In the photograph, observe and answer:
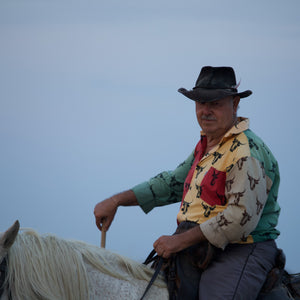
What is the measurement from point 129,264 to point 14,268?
0.54 meters

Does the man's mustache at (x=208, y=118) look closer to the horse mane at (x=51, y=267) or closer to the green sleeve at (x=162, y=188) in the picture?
the green sleeve at (x=162, y=188)

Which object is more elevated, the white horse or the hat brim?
the hat brim

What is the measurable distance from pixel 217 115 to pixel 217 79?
184 mm

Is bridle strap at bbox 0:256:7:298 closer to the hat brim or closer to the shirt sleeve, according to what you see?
the shirt sleeve

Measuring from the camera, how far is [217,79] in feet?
8.05

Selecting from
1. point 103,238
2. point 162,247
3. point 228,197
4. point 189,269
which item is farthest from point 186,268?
point 103,238

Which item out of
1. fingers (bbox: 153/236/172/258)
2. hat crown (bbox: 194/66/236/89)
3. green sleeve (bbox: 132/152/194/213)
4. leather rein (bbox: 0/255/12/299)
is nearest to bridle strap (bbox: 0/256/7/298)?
leather rein (bbox: 0/255/12/299)

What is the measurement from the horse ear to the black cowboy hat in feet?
3.60

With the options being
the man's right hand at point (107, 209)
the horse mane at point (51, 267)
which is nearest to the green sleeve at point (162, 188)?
the man's right hand at point (107, 209)

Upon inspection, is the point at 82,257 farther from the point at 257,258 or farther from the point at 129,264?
the point at 257,258

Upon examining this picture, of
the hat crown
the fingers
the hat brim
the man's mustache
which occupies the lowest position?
the fingers

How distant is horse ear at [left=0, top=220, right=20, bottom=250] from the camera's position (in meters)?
1.76

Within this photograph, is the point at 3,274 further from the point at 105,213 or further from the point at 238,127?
the point at 238,127

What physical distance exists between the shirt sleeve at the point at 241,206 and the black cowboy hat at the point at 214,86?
1.23 ft
